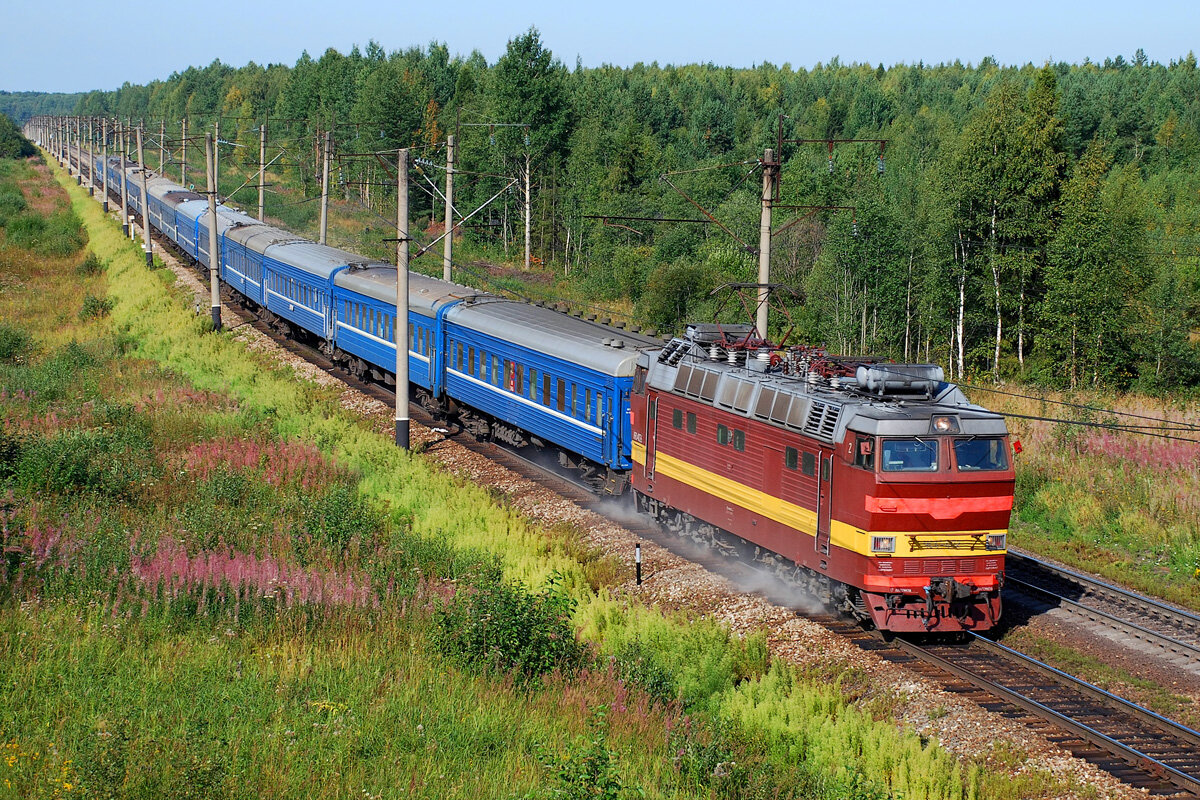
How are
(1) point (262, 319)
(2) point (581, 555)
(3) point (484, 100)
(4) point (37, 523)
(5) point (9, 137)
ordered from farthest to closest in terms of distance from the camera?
(5) point (9, 137) < (3) point (484, 100) < (1) point (262, 319) < (2) point (581, 555) < (4) point (37, 523)

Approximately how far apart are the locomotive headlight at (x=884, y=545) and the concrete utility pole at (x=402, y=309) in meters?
14.8

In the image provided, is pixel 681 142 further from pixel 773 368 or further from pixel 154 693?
pixel 154 693

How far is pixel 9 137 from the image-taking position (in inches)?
6437

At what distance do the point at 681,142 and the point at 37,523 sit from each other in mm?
94177

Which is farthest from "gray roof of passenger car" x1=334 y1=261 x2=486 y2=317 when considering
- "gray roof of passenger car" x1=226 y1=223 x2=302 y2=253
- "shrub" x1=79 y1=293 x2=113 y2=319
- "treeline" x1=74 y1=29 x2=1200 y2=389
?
"shrub" x1=79 y1=293 x2=113 y2=319

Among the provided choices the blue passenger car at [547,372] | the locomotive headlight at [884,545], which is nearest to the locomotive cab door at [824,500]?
the locomotive headlight at [884,545]

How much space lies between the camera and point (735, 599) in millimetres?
17250

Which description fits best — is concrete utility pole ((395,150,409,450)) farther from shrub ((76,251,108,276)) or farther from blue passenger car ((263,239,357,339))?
shrub ((76,251,108,276))

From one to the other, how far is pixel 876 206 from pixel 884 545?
3180cm

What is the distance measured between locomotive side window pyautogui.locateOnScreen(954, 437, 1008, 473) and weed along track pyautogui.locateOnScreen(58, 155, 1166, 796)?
2.79 m

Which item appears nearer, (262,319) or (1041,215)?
(1041,215)

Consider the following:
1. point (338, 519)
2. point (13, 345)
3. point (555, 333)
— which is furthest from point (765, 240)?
point (13, 345)

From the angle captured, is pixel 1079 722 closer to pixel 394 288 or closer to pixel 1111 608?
pixel 1111 608

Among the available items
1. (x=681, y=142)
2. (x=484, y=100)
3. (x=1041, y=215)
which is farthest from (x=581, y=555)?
(x=681, y=142)
